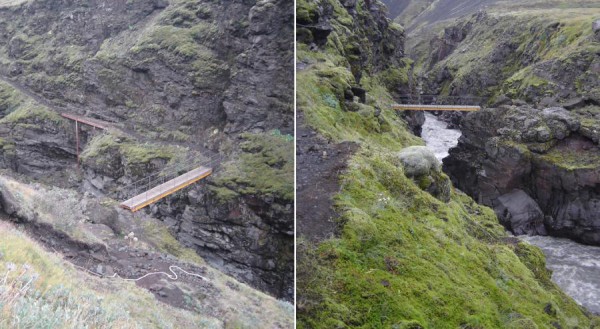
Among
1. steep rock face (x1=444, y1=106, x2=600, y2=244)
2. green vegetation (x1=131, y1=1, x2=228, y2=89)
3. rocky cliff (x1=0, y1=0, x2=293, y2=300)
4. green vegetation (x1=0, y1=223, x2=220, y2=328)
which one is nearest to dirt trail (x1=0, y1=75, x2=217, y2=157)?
rocky cliff (x1=0, y1=0, x2=293, y2=300)

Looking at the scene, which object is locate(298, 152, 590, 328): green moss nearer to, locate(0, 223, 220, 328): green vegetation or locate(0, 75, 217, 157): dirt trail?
locate(0, 223, 220, 328): green vegetation

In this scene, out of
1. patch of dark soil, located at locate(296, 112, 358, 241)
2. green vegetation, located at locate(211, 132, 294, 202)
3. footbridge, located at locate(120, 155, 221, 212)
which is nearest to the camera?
patch of dark soil, located at locate(296, 112, 358, 241)

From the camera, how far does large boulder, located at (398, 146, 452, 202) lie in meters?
7.30

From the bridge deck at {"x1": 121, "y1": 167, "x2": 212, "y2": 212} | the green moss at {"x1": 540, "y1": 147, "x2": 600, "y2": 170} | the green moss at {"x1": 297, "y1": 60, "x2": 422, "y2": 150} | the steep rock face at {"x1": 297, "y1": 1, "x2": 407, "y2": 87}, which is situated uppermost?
the steep rock face at {"x1": 297, "y1": 1, "x2": 407, "y2": 87}

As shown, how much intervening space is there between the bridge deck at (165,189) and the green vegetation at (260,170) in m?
1.06

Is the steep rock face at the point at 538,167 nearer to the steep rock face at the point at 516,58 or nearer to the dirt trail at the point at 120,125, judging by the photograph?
the steep rock face at the point at 516,58

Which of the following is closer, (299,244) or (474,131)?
(299,244)

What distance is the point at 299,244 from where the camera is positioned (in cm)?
474

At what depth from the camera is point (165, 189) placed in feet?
45.9

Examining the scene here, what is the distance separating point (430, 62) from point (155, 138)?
44.6m

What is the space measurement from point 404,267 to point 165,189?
36.9ft

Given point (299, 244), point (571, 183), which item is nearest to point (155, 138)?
point (299, 244)

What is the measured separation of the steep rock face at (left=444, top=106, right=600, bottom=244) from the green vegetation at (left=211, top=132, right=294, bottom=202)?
13.0m

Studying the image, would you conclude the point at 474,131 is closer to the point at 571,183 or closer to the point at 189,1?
the point at 571,183
